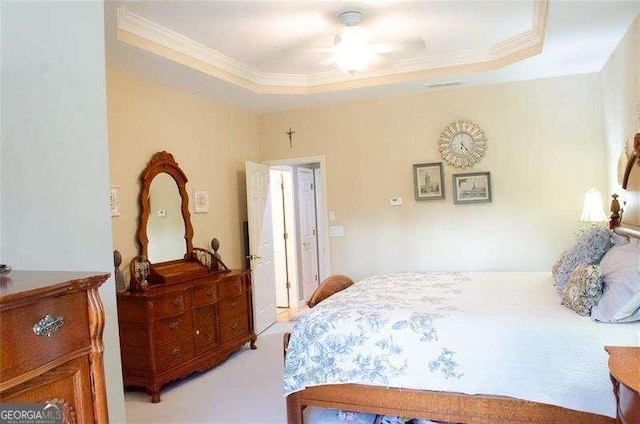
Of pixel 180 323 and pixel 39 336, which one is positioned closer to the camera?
pixel 39 336

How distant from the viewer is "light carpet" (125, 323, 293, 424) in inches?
124

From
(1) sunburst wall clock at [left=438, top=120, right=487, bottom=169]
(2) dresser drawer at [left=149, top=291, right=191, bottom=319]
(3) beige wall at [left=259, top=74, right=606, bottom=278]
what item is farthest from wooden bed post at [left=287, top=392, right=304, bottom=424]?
(1) sunburst wall clock at [left=438, top=120, right=487, bottom=169]

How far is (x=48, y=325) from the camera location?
106cm

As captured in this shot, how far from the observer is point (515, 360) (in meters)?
2.33

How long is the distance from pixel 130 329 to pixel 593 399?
10.4 ft

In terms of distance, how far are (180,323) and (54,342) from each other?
9.40 feet

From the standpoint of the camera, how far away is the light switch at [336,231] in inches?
223

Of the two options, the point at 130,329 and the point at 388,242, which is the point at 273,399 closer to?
the point at 130,329

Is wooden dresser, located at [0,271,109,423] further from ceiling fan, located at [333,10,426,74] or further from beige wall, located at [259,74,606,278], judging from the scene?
beige wall, located at [259,74,606,278]

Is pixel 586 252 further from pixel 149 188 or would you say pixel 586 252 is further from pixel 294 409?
pixel 149 188

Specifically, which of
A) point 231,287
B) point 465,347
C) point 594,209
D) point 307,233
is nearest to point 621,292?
point 465,347

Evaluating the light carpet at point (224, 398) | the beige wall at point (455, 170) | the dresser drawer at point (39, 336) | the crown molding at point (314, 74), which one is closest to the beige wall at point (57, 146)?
the dresser drawer at point (39, 336)

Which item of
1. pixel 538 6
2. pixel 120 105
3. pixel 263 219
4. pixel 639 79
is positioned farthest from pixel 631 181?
pixel 120 105

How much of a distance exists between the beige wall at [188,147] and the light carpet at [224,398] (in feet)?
3.96
